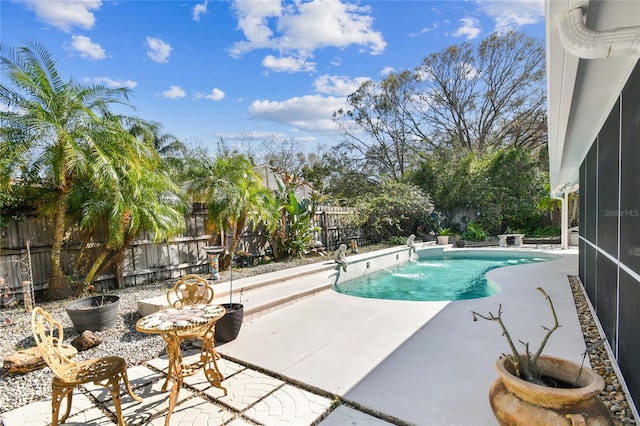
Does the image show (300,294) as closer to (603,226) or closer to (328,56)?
(603,226)

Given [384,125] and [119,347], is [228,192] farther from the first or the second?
[384,125]

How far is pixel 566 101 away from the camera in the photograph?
3.13 metres

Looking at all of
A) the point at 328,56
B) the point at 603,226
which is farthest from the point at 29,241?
the point at 328,56

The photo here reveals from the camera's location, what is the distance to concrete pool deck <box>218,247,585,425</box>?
2848 mm

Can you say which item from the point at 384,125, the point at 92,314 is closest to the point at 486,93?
the point at 384,125

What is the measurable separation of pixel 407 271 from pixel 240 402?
338 inches

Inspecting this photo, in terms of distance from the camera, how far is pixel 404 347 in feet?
12.9

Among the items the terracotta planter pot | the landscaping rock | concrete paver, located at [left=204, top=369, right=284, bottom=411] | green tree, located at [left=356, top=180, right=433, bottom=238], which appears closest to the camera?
the terracotta planter pot

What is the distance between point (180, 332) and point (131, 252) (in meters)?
5.41

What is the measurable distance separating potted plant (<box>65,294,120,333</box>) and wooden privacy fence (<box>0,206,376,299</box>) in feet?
5.74

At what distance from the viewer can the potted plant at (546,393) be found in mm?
1854

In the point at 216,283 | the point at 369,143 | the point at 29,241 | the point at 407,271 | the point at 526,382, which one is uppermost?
the point at 369,143

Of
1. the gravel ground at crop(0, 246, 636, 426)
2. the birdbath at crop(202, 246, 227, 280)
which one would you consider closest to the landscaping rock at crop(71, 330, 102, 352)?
the gravel ground at crop(0, 246, 636, 426)

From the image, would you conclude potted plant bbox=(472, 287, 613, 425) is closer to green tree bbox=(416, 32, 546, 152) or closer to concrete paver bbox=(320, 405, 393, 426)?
concrete paver bbox=(320, 405, 393, 426)
